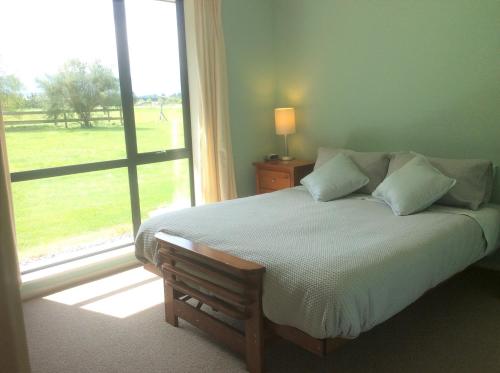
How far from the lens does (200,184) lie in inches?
155

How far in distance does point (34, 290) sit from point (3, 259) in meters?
2.12

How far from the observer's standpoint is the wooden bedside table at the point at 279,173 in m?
3.93

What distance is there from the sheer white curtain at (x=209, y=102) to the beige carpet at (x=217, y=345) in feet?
A: 4.27

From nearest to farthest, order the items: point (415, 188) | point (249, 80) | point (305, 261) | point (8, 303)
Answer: point (8, 303) → point (305, 261) → point (415, 188) → point (249, 80)

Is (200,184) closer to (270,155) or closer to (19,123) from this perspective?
(270,155)

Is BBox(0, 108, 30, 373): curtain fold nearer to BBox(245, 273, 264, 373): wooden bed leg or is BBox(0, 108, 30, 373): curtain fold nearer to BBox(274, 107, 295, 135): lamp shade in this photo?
BBox(245, 273, 264, 373): wooden bed leg

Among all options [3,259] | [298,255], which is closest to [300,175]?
[298,255]

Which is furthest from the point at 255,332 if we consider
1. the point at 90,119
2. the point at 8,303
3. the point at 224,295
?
the point at 90,119

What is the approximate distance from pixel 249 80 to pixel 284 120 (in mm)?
572

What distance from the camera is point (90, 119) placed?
3492 mm

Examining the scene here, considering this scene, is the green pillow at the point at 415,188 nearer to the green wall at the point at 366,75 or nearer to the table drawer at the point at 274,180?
the green wall at the point at 366,75

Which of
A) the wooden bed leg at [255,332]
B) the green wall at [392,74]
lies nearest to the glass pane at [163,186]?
the green wall at [392,74]

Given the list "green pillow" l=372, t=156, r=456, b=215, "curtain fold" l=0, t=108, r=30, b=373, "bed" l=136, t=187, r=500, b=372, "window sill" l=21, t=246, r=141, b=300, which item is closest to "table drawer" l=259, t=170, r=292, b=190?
"bed" l=136, t=187, r=500, b=372

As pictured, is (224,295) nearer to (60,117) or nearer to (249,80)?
(60,117)
